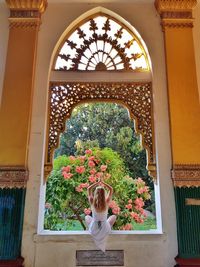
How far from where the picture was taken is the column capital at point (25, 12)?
4.20m

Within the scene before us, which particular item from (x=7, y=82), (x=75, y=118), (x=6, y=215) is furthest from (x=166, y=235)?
(x=75, y=118)

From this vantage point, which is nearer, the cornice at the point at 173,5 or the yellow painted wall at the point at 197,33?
the yellow painted wall at the point at 197,33

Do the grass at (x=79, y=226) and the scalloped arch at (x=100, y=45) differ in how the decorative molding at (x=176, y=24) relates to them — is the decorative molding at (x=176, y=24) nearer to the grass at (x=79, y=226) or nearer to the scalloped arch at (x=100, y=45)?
the scalloped arch at (x=100, y=45)

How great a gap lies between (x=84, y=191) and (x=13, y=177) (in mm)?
1245

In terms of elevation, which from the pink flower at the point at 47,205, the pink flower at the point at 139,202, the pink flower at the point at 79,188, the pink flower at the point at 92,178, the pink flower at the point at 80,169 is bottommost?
the pink flower at the point at 47,205

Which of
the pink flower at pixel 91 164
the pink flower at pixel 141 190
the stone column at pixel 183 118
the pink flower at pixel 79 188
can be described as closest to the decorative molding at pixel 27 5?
the stone column at pixel 183 118

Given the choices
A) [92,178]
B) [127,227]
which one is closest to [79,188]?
[92,178]

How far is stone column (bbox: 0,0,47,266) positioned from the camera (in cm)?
336

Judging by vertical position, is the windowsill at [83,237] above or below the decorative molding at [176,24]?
below

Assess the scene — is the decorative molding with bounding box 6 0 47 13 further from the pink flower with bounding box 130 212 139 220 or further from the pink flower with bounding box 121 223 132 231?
the pink flower with bounding box 121 223 132 231

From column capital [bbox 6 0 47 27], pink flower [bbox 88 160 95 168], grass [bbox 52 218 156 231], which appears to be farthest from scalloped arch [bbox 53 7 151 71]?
grass [bbox 52 218 156 231]

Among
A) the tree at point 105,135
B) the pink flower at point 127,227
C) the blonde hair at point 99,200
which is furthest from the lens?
the tree at point 105,135

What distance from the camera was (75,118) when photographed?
6.76 meters

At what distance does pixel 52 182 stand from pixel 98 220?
4.66ft
